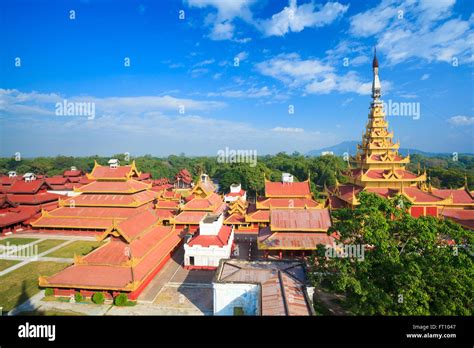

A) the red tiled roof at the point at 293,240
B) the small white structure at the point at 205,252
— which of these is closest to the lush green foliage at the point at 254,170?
the red tiled roof at the point at 293,240

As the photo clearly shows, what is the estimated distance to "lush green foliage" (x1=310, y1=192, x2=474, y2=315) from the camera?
11.3 meters

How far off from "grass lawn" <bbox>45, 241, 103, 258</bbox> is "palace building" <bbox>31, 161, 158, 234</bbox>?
1.97 m

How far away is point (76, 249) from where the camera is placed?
86.7 ft

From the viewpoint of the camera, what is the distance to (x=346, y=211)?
15984 millimetres

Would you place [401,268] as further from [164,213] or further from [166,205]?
[166,205]

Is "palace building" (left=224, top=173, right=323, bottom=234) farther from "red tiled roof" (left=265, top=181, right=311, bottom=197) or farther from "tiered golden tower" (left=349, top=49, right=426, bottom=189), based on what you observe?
"tiered golden tower" (left=349, top=49, right=426, bottom=189)

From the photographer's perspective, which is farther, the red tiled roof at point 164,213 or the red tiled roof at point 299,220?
the red tiled roof at point 164,213

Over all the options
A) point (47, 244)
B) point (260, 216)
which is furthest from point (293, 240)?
point (47, 244)

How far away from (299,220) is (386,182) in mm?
11823

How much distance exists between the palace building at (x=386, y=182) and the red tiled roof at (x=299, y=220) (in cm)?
516

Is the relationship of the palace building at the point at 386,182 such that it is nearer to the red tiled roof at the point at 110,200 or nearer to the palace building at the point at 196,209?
the palace building at the point at 196,209

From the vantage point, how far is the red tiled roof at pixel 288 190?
1166 inches
